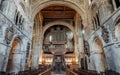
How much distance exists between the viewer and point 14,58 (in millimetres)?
9539

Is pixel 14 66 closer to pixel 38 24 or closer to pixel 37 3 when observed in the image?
pixel 37 3

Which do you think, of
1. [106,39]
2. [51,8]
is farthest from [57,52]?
[106,39]

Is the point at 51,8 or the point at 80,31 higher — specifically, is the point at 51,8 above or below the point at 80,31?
above

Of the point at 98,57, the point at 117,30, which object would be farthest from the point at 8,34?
the point at 98,57

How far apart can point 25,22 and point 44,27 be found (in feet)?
33.4

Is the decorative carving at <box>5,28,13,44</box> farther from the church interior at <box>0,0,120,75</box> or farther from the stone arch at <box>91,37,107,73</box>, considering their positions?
the stone arch at <box>91,37,107,73</box>

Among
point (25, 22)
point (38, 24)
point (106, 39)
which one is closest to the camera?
point (106, 39)

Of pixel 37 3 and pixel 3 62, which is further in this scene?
pixel 37 3

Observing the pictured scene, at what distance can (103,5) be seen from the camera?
771 cm

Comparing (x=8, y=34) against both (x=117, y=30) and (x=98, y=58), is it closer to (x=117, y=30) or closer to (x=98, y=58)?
(x=117, y=30)

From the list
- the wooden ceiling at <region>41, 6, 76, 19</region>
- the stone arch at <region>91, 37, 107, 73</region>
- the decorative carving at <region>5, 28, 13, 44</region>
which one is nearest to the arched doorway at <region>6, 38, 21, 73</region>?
the decorative carving at <region>5, 28, 13, 44</region>

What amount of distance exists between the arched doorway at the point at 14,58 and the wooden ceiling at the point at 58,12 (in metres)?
10.3

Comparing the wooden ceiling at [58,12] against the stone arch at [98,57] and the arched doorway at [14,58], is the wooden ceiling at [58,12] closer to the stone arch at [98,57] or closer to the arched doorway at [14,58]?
the stone arch at [98,57]

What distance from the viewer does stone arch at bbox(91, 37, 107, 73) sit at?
933cm
